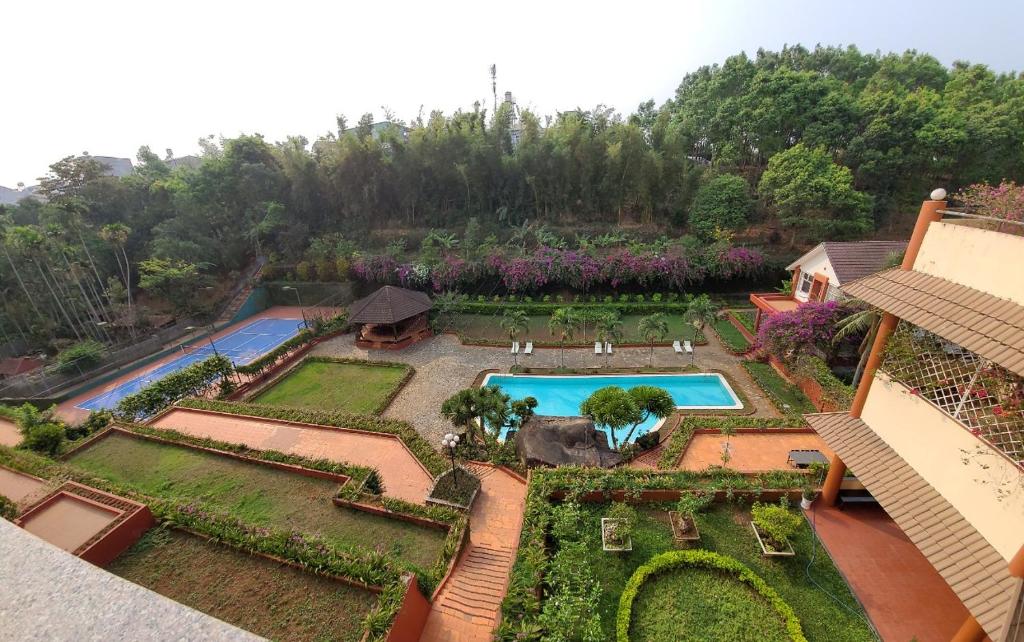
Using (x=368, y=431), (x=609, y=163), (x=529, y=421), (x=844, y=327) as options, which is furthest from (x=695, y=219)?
(x=368, y=431)

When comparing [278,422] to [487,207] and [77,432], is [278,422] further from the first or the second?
[487,207]

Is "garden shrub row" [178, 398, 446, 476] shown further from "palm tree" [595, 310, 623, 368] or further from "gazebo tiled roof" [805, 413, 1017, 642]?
"palm tree" [595, 310, 623, 368]

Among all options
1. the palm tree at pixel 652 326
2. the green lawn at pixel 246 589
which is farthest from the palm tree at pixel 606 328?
the green lawn at pixel 246 589

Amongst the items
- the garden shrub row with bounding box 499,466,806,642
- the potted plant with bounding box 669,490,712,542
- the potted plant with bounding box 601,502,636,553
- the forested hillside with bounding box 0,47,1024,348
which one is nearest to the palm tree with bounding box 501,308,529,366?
the garden shrub row with bounding box 499,466,806,642

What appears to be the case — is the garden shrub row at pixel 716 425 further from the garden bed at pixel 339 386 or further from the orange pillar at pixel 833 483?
the garden bed at pixel 339 386

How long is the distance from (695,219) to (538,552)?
23068 mm

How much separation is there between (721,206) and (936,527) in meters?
22.1

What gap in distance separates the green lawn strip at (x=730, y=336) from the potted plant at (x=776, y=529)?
10.9 metres

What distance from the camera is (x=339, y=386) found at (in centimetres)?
1573

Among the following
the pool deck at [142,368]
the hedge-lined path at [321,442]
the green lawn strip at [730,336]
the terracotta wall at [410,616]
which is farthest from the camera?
the green lawn strip at [730,336]

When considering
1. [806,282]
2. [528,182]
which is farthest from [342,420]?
[528,182]

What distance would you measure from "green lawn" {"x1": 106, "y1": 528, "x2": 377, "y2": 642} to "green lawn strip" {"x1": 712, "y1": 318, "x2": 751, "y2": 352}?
1637 centimetres

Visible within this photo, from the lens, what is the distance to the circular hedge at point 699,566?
575cm

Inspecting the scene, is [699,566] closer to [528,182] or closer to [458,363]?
[458,363]
